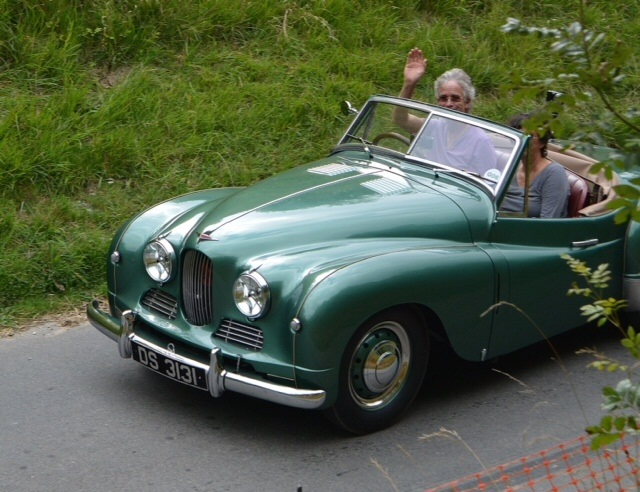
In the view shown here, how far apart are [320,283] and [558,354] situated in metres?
2.16

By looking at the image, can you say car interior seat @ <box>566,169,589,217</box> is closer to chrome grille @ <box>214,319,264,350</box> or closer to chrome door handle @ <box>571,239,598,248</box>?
chrome door handle @ <box>571,239,598,248</box>

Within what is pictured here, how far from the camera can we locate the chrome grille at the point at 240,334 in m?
4.56

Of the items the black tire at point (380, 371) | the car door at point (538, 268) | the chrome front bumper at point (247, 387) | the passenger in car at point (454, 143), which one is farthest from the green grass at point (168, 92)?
the car door at point (538, 268)

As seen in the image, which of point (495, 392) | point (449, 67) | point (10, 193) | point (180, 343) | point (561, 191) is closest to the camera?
point (180, 343)

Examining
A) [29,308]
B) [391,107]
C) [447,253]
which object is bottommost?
[29,308]

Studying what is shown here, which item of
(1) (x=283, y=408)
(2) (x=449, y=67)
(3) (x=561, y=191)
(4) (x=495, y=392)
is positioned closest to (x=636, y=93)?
(2) (x=449, y=67)

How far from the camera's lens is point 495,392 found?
17.7ft

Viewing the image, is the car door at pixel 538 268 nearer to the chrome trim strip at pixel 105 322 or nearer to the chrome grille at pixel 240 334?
the chrome grille at pixel 240 334

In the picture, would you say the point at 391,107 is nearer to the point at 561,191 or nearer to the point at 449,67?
the point at 561,191

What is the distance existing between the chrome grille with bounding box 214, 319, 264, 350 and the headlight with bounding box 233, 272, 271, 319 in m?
0.08

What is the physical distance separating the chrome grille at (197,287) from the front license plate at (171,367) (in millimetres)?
241

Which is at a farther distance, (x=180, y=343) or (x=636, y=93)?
(x=636, y=93)

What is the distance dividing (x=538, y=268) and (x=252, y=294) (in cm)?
162

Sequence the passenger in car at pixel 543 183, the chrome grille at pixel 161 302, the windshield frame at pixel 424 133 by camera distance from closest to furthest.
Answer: the chrome grille at pixel 161 302
the windshield frame at pixel 424 133
the passenger in car at pixel 543 183
